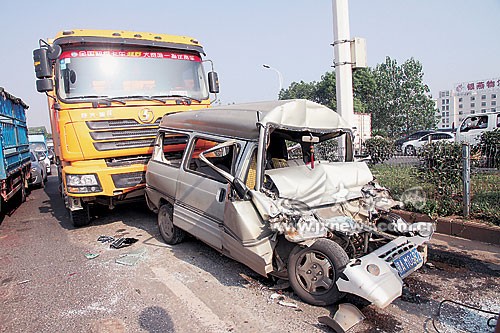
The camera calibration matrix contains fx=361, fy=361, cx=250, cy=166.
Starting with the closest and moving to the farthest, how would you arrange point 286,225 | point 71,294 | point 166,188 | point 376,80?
point 286,225, point 71,294, point 166,188, point 376,80

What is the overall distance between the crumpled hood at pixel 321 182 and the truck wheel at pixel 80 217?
420 centimetres

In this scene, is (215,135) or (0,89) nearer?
(215,135)

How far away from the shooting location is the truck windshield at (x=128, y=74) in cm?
600

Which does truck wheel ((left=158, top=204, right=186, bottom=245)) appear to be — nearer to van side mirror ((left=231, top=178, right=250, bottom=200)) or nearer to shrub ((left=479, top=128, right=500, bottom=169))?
van side mirror ((left=231, top=178, right=250, bottom=200))

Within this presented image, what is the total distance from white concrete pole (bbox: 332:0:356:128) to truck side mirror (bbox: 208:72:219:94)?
8.00 ft

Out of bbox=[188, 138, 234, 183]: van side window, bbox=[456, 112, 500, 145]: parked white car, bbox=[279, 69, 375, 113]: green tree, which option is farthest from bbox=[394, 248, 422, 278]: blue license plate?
bbox=[279, 69, 375, 113]: green tree

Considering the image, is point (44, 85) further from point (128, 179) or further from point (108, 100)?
point (128, 179)

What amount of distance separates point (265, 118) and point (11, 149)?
7267mm

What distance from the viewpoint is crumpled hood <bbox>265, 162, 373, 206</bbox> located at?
412cm

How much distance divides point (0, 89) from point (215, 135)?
20.2 feet

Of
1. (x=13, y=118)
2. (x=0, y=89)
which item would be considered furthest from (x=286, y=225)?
(x=13, y=118)

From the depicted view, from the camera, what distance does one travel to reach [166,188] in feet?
18.0

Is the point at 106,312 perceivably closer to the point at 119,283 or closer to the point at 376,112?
the point at 119,283

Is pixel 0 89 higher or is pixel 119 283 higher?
pixel 0 89
